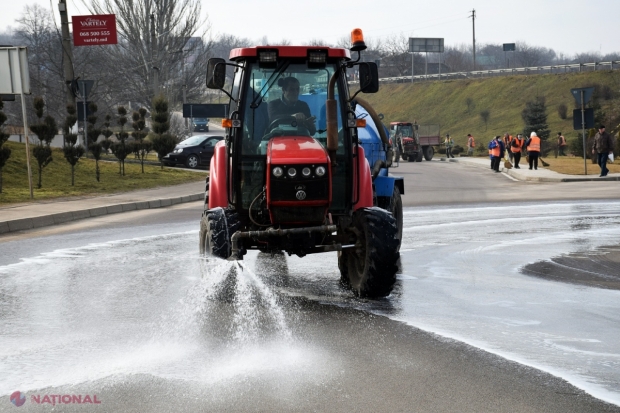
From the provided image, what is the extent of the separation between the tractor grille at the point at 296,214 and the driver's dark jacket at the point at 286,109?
0.95 meters

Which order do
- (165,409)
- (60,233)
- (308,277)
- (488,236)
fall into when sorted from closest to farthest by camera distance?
(165,409) < (308,277) < (488,236) < (60,233)

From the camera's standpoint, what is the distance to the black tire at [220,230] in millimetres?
9117

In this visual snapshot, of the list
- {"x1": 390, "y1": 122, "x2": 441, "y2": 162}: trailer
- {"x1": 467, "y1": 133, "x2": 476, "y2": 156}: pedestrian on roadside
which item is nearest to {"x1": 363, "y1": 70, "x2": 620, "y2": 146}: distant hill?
{"x1": 467, "y1": 133, "x2": 476, "y2": 156}: pedestrian on roadside

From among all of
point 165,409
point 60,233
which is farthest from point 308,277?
point 60,233

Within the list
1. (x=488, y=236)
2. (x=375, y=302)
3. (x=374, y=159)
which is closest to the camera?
(x=375, y=302)

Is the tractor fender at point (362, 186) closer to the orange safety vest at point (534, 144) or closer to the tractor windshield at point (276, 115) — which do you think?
the tractor windshield at point (276, 115)

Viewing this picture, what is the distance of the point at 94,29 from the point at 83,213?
81.7 ft

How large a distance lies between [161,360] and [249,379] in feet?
2.75

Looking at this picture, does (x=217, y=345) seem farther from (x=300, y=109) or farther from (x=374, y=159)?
(x=374, y=159)

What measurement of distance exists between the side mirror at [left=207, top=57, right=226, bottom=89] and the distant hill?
88837 mm

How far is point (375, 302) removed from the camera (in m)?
9.06

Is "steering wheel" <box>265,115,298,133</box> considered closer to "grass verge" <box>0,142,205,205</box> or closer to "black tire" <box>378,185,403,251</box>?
"black tire" <box>378,185,403,251</box>

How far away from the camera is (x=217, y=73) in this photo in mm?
9336

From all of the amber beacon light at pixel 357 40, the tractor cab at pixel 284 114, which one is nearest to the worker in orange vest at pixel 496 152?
the tractor cab at pixel 284 114
